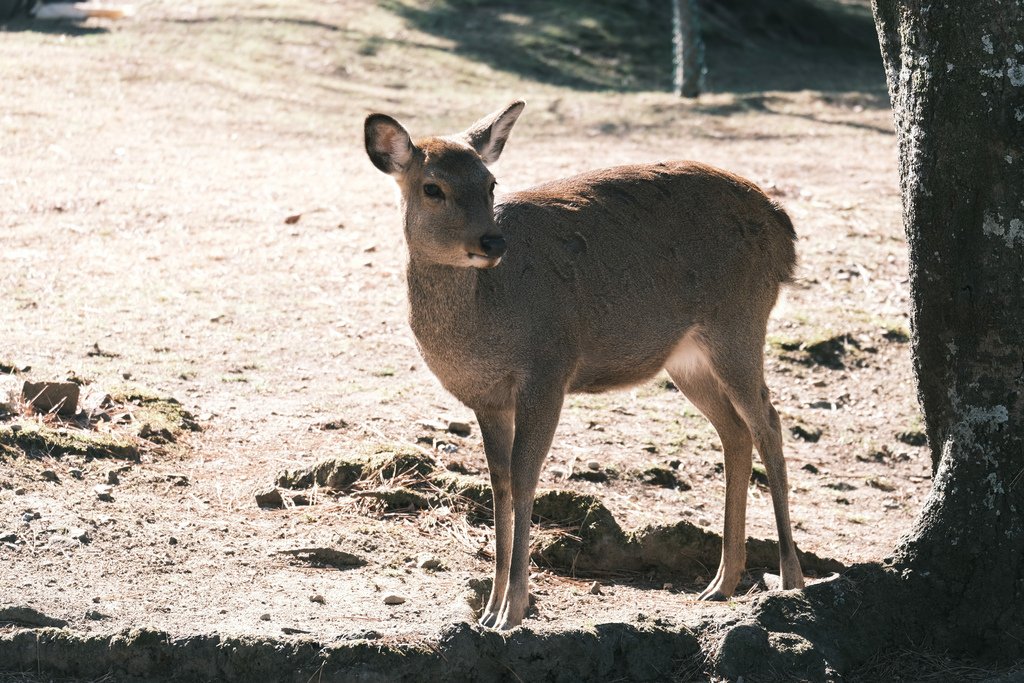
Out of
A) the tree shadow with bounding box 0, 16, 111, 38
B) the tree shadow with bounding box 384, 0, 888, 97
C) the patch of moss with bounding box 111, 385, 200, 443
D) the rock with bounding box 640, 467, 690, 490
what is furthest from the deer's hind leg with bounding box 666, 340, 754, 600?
the tree shadow with bounding box 0, 16, 111, 38

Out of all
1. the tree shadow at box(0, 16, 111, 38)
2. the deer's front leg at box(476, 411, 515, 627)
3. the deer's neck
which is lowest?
the deer's front leg at box(476, 411, 515, 627)

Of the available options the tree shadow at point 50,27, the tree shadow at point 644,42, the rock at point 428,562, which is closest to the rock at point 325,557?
the rock at point 428,562

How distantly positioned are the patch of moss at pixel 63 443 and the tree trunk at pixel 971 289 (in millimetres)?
3901

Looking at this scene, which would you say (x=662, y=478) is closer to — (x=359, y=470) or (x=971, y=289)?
(x=359, y=470)

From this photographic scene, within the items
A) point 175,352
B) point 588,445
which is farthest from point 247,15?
point 588,445

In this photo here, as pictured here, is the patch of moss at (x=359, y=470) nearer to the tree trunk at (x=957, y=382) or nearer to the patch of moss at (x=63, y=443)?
the patch of moss at (x=63, y=443)

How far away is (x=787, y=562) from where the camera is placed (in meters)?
6.32

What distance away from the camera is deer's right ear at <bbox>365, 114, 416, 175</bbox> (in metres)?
5.76

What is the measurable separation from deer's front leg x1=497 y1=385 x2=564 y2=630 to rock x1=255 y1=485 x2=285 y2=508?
1.31 metres

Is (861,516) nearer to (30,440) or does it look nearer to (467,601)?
(467,601)

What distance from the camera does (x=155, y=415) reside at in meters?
7.12

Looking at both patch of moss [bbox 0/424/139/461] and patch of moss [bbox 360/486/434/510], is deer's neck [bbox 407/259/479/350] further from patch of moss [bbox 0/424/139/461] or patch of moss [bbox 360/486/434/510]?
patch of moss [bbox 0/424/139/461]

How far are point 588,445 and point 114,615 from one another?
3508mm

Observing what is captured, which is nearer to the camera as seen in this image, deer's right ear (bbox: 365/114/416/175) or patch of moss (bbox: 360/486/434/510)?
deer's right ear (bbox: 365/114/416/175)
